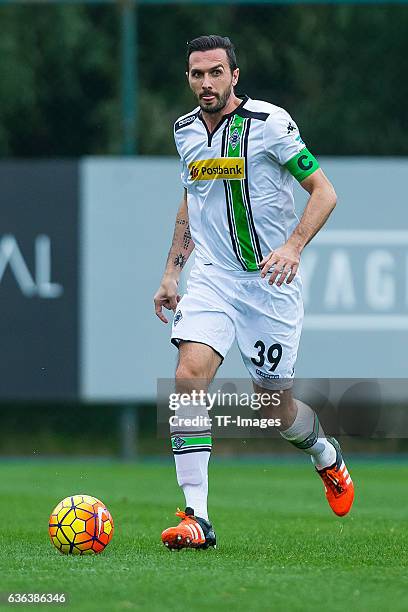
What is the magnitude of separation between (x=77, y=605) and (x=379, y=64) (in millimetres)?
11000

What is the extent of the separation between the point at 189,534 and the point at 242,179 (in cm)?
174

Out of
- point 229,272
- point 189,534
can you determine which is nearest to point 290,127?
point 229,272

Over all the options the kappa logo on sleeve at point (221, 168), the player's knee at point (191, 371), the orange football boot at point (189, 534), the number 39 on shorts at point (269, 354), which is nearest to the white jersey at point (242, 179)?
the kappa logo on sleeve at point (221, 168)

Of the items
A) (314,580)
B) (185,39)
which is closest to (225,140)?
(314,580)

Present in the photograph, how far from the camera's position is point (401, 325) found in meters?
13.1

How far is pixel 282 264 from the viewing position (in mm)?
6590

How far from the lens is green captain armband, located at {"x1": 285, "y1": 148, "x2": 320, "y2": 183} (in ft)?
22.7

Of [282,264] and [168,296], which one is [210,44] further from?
[168,296]

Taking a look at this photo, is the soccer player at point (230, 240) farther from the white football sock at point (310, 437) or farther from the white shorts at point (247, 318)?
the white football sock at point (310, 437)

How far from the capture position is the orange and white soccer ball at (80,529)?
6.47m

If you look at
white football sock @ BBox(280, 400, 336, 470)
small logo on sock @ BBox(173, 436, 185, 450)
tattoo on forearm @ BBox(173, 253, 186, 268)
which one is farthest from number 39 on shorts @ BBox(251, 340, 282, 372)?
small logo on sock @ BBox(173, 436, 185, 450)

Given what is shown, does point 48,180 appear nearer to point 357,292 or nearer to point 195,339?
point 357,292

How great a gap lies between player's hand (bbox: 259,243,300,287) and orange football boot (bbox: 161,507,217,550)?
3.72ft

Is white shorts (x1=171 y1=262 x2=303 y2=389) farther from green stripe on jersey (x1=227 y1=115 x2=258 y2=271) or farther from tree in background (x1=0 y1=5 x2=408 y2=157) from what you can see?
tree in background (x1=0 y1=5 x2=408 y2=157)
